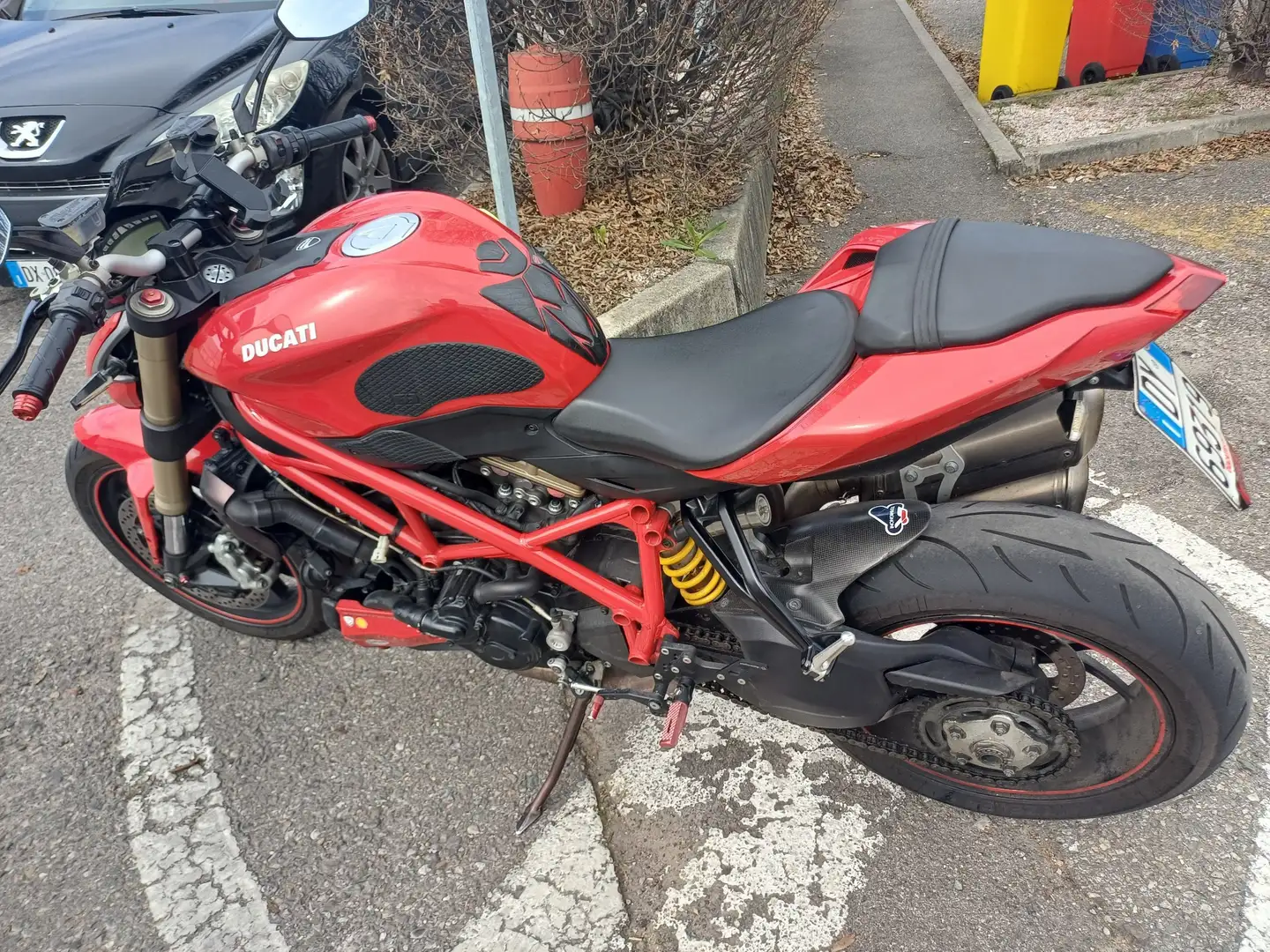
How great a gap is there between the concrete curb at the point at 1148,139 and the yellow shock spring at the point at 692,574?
17.2 feet

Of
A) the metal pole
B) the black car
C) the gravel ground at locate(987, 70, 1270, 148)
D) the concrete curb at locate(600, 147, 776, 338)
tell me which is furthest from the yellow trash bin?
the metal pole

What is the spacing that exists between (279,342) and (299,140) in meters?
0.65

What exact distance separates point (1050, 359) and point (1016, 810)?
1.19m

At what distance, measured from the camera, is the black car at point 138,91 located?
4.08 m

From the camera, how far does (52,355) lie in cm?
151

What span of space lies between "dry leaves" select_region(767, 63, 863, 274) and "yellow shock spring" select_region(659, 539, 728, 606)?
356 cm

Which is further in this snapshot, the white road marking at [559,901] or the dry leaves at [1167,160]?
the dry leaves at [1167,160]

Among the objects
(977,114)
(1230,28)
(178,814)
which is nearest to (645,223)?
(178,814)

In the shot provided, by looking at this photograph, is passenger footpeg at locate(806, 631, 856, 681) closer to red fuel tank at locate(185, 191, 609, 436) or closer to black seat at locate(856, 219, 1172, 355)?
black seat at locate(856, 219, 1172, 355)

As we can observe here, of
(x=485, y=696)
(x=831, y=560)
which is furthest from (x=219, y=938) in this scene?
(x=831, y=560)

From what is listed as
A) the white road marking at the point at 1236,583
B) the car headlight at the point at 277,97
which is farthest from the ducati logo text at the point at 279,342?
→ the car headlight at the point at 277,97

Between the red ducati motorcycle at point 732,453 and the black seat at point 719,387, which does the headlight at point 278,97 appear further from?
the black seat at point 719,387

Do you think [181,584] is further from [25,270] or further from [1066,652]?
[1066,652]

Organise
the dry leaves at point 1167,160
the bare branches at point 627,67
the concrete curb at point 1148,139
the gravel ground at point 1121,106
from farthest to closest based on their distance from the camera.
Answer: the gravel ground at point 1121,106
the concrete curb at point 1148,139
the dry leaves at point 1167,160
the bare branches at point 627,67
